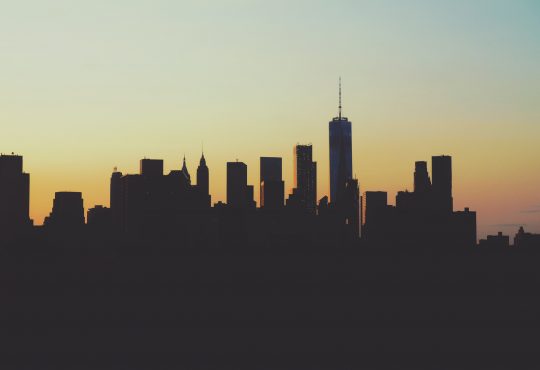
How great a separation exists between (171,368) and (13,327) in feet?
119

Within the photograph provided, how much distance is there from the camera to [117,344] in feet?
651

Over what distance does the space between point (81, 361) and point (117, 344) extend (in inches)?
340

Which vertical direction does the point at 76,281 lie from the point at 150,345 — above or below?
above

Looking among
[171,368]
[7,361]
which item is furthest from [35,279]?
[171,368]

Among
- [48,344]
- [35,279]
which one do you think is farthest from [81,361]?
[35,279]

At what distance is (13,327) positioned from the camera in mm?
195000

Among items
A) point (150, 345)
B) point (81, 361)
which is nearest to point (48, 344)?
point (81, 361)

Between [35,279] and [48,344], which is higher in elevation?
[35,279]

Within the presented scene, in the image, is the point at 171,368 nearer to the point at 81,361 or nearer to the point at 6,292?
the point at 81,361

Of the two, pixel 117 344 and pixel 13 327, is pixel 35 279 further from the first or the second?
pixel 117 344

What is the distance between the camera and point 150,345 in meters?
199

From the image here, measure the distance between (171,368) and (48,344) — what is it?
27589 millimetres

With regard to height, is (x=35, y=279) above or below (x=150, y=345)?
above

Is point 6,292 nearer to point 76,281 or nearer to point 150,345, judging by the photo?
point 76,281
